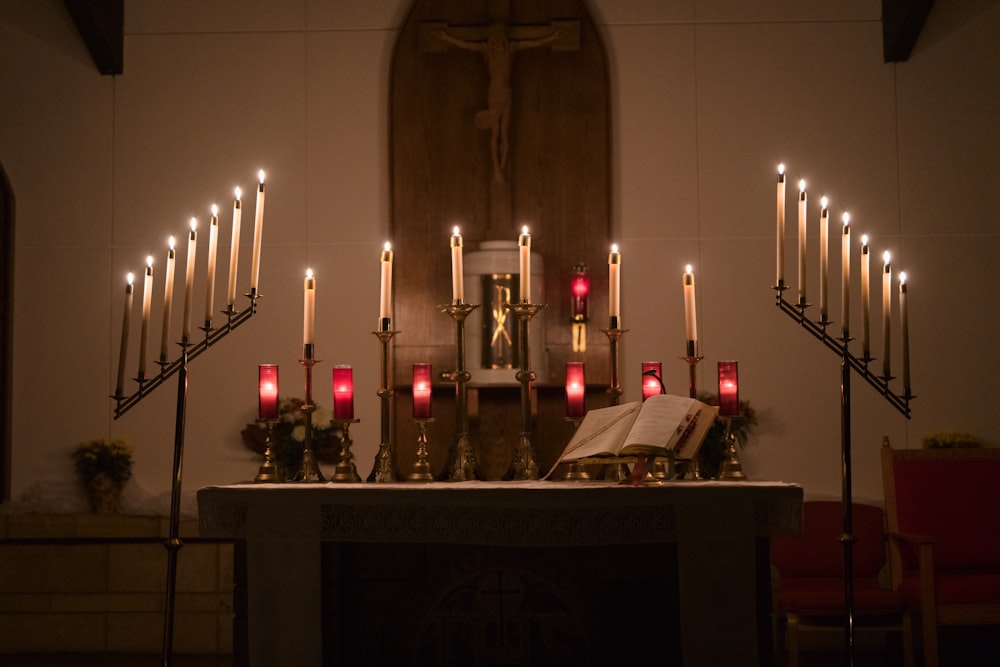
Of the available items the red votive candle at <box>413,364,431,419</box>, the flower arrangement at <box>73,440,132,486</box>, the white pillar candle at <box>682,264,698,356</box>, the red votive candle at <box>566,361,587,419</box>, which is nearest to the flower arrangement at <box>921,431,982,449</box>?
the white pillar candle at <box>682,264,698,356</box>

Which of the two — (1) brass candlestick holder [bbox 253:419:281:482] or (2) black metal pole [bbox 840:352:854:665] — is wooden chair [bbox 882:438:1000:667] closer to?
(2) black metal pole [bbox 840:352:854:665]

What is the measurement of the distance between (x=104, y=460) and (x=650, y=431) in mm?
3587

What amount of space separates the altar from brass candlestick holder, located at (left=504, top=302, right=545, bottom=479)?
0.21m

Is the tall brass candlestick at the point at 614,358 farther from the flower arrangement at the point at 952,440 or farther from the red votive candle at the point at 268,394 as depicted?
the flower arrangement at the point at 952,440

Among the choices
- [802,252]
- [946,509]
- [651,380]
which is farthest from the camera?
[946,509]

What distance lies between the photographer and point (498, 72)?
5.98 metres

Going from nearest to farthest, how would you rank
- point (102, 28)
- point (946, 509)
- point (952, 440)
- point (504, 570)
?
point (504, 570) → point (946, 509) → point (952, 440) → point (102, 28)

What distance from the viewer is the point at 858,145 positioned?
6.00 m

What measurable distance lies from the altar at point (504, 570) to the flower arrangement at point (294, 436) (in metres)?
1.74

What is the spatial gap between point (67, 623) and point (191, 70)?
113 inches

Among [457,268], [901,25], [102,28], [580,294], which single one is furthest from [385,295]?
[901,25]

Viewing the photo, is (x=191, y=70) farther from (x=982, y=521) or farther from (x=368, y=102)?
(x=982, y=521)

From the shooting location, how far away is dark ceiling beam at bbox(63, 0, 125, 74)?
5750 millimetres

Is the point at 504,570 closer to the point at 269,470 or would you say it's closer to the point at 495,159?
the point at 269,470
